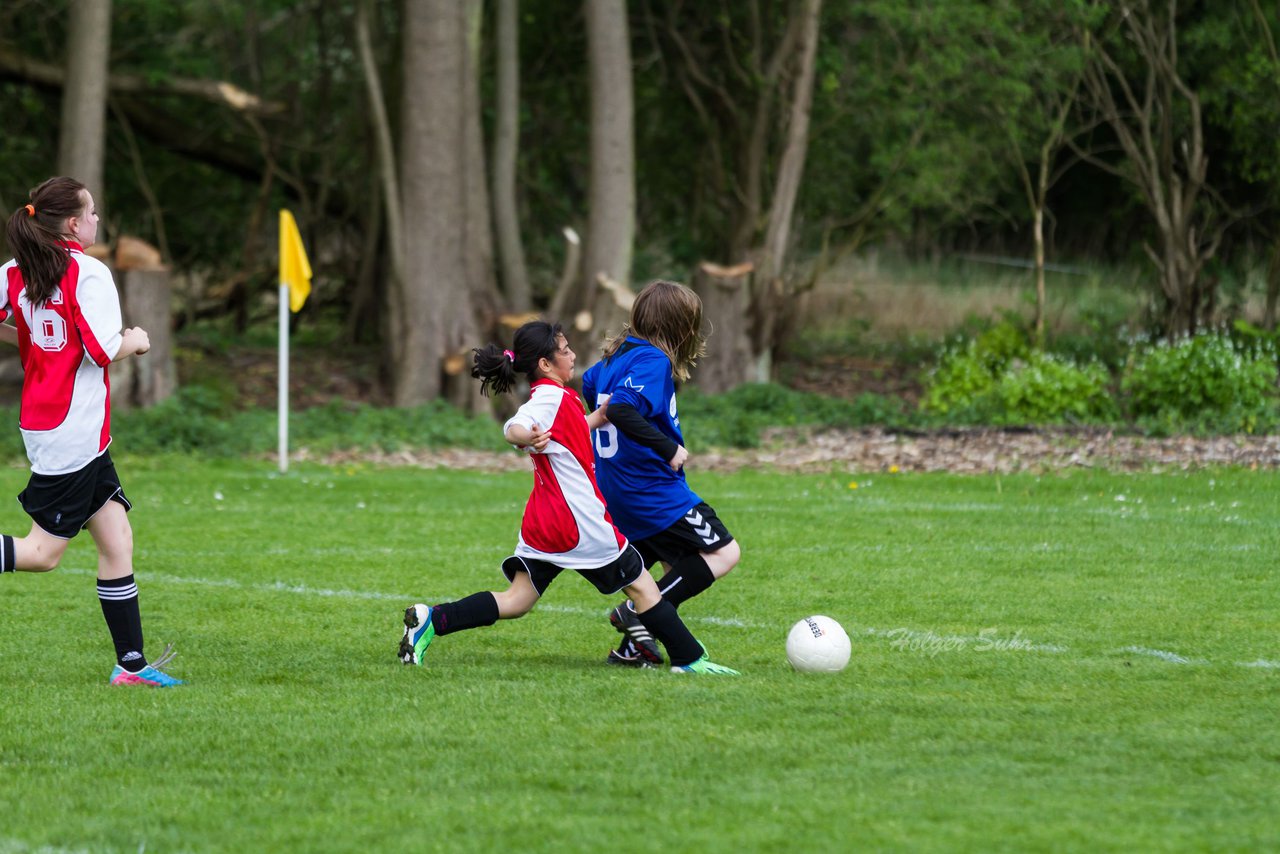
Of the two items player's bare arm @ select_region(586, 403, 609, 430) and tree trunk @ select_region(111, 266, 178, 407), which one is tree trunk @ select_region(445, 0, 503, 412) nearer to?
tree trunk @ select_region(111, 266, 178, 407)

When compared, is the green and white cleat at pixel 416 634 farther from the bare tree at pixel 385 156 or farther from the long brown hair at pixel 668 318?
the bare tree at pixel 385 156

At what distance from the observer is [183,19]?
2236cm

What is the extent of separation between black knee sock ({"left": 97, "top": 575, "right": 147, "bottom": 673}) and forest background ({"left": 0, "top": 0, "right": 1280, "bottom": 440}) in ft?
39.9

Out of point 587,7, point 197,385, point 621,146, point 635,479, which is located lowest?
point 197,385

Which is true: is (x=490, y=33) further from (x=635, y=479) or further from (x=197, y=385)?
(x=635, y=479)

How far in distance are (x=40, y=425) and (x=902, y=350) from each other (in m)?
18.8

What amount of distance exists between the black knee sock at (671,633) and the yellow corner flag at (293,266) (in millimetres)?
8702

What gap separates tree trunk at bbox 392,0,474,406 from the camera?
59.9ft

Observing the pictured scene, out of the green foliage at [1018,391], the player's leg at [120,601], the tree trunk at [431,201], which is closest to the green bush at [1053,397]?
the green foliage at [1018,391]

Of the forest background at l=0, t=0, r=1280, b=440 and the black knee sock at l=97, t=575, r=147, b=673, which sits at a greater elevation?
the forest background at l=0, t=0, r=1280, b=440

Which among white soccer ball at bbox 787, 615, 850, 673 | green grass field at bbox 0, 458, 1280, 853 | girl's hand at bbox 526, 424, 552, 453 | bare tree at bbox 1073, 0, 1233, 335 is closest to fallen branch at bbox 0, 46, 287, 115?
bare tree at bbox 1073, 0, 1233, 335

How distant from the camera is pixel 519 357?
6199 mm

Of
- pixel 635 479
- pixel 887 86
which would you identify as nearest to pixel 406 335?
pixel 887 86

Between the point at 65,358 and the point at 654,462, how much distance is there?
2.22m
